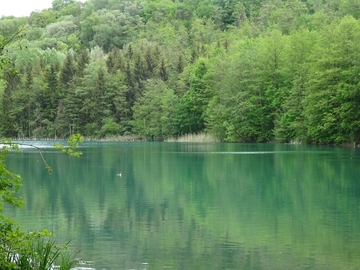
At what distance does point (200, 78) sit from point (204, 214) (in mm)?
67004

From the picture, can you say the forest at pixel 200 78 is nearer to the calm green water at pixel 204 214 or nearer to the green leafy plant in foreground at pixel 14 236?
the calm green water at pixel 204 214

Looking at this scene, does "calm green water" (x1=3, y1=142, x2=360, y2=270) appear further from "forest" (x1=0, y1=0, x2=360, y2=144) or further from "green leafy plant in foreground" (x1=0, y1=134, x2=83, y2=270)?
"forest" (x1=0, y1=0, x2=360, y2=144)

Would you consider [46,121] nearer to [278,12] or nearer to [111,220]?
[278,12]

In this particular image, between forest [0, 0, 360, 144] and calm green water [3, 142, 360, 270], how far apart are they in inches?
635

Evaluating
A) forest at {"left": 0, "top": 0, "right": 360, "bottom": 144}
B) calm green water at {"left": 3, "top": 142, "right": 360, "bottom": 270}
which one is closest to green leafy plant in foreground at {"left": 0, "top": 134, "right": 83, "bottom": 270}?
calm green water at {"left": 3, "top": 142, "right": 360, "bottom": 270}

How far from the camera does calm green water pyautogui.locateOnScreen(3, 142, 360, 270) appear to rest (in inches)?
542

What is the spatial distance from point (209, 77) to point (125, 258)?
71.6m

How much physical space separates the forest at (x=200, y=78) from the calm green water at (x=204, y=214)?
16.1 meters

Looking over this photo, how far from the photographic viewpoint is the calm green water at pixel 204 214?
13773 millimetres

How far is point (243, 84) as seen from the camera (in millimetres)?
76688

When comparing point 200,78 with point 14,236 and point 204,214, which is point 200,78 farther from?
point 14,236

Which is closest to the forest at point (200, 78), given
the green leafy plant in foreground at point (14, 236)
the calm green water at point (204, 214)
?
the calm green water at point (204, 214)

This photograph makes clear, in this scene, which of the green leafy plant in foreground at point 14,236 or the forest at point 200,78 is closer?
the green leafy plant in foreground at point 14,236

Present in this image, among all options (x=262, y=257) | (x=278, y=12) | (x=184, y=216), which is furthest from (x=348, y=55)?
(x=278, y=12)
